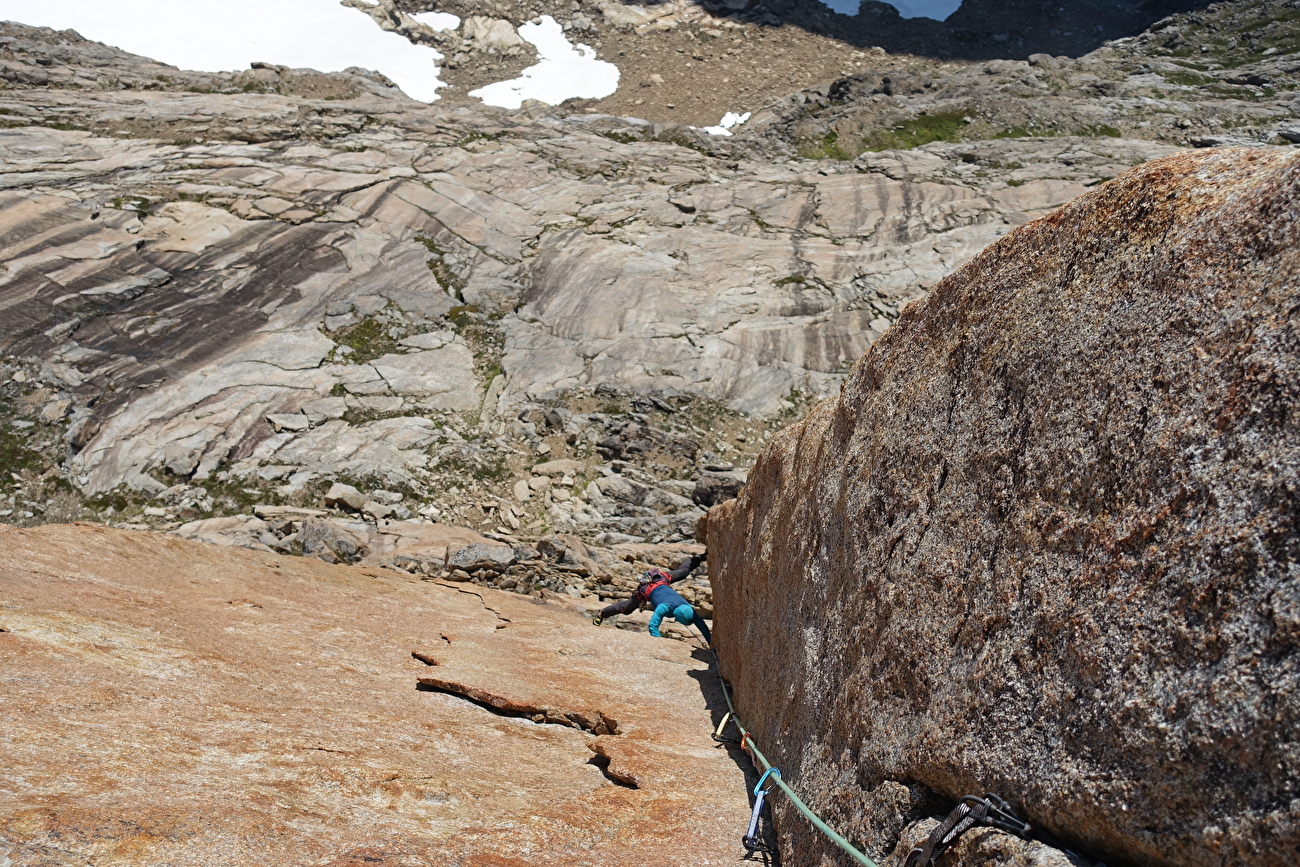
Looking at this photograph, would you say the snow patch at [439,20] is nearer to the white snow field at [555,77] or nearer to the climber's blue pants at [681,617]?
the white snow field at [555,77]

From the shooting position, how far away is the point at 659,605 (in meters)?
11.1

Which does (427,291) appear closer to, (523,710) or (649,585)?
(649,585)

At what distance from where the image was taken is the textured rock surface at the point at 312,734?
3287 millimetres

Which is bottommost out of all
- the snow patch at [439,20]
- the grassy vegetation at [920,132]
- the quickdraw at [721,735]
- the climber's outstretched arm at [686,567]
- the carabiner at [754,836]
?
the climber's outstretched arm at [686,567]

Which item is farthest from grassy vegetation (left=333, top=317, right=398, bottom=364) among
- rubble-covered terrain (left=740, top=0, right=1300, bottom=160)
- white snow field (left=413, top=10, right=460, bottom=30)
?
white snow field (left=413, top=10, right=460, bottom=30)

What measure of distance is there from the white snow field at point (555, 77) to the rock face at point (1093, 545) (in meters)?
50.0

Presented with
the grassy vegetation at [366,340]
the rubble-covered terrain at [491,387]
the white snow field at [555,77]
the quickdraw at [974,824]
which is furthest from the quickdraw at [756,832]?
the white snow field at [555,77]

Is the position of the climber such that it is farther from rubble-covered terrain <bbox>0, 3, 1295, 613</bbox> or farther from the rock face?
the rock face

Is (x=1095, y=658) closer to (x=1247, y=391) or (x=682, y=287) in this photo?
(x=1247, y=391)

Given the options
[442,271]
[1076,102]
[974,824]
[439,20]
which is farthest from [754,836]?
[439,20]

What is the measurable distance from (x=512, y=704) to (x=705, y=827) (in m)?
2.18

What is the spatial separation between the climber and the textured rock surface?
5.04ft

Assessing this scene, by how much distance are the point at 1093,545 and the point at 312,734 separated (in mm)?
4492

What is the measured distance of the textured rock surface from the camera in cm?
329
